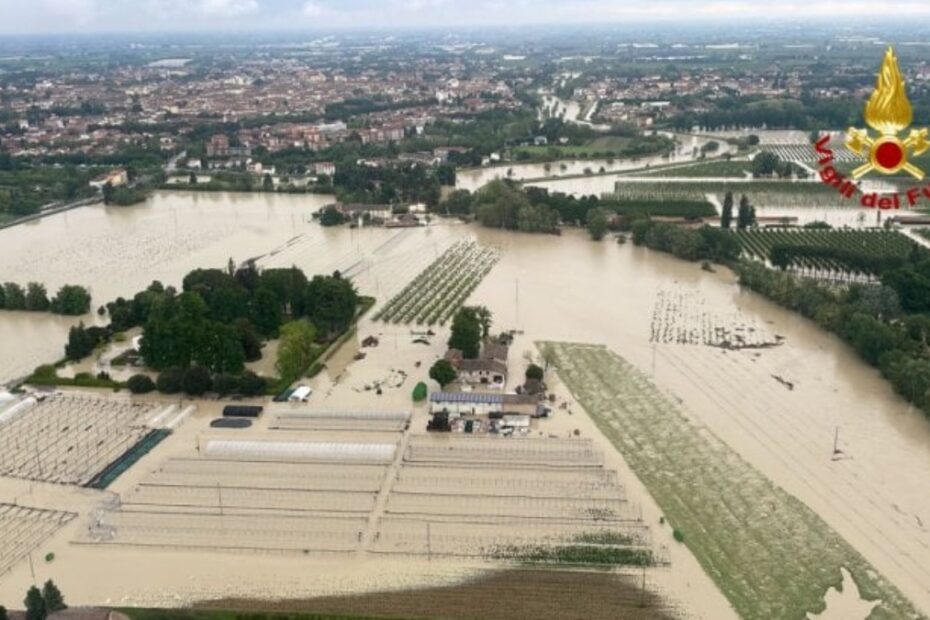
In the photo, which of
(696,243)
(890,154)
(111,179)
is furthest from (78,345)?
(111,179)

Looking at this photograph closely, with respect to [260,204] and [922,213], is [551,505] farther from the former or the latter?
[260,204]

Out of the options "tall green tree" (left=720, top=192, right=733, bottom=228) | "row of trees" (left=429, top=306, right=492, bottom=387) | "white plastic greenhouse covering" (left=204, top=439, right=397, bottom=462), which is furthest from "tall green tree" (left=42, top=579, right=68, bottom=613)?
"tall green tree" (left=720, top=192, right=733, bottom=228)

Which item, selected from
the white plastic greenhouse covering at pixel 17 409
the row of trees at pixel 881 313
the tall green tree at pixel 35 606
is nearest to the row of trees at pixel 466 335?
the white plastic greenhouse covering at pixel 17 409

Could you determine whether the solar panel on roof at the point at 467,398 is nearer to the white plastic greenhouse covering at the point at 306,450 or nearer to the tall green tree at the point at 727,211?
the white plastic greenhouse covering at the point at 306,450

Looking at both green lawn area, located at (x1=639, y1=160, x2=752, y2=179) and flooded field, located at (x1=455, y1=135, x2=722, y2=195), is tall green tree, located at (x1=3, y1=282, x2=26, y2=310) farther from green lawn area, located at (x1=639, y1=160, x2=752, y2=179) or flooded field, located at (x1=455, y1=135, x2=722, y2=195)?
green lawn area, located at (x1=639, y1=160, x2=752, y2=179)

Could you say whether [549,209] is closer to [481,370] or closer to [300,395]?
[481,370]

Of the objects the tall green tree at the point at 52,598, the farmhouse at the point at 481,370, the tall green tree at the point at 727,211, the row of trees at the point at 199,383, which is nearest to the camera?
the tall green tree at the point at 52,598
